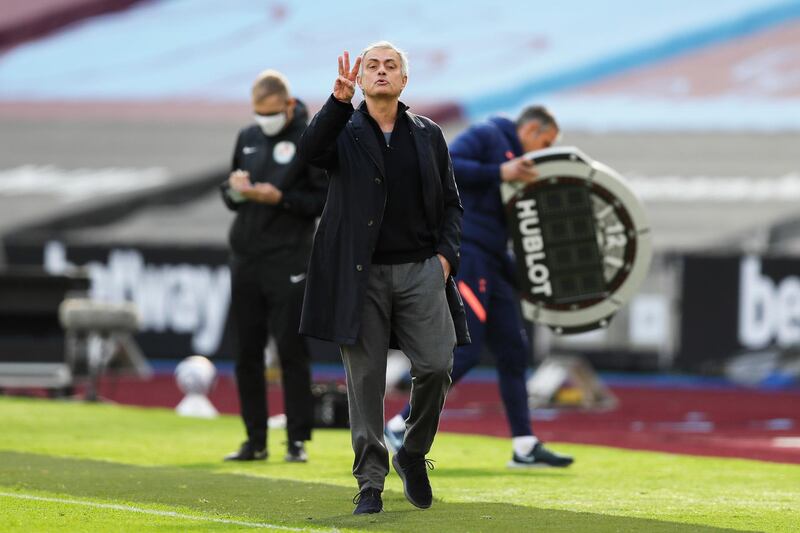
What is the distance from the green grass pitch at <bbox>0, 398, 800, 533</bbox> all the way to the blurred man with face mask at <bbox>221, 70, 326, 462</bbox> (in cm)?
36

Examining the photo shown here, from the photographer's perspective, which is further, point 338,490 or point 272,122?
point 272,122

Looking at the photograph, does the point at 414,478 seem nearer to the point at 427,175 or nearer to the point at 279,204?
the point at 427,175

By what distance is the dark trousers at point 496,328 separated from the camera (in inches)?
344

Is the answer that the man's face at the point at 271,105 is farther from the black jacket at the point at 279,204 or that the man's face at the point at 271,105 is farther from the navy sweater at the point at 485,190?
the navy sweater at the point at 485,190

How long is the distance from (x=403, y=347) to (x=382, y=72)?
1120 mm

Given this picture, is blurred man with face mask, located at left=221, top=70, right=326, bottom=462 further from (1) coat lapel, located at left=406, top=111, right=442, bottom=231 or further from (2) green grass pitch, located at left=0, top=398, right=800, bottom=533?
(1) coat lapel, located at left=406, top=111, right=442, bottom=231

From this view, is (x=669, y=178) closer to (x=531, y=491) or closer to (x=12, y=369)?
(x=12, y=369)

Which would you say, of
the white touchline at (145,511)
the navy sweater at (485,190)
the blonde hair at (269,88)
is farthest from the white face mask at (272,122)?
the white touchline at (145,511)

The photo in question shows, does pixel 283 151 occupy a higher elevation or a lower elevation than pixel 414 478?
higher

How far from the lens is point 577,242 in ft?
29.9

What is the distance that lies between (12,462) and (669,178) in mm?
19387

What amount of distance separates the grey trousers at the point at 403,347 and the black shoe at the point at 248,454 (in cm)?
258

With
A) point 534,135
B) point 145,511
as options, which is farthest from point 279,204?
point 145,511

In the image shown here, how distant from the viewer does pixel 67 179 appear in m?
28.1
